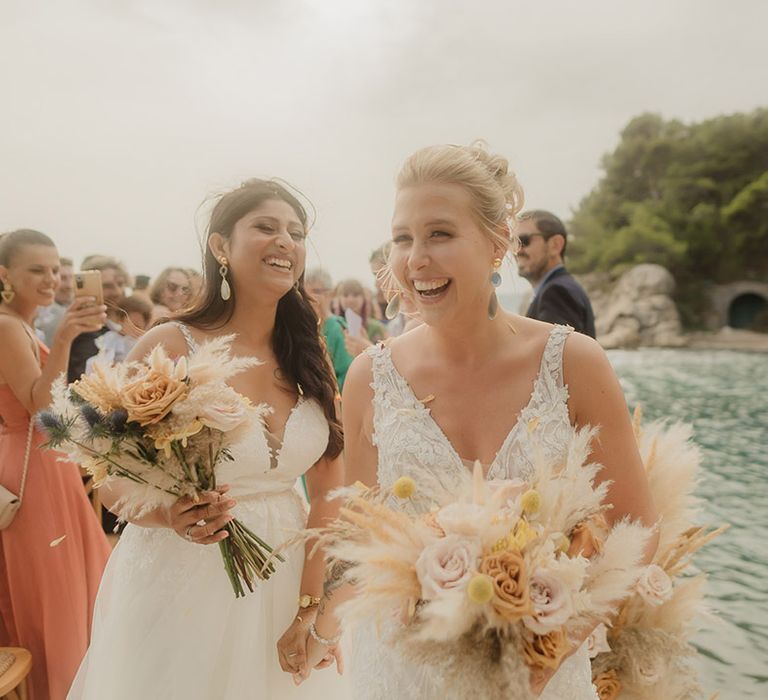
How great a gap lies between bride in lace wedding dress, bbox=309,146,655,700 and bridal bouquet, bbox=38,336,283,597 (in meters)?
0.41

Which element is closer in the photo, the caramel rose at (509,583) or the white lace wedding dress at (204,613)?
the caramel rose at (509,583)

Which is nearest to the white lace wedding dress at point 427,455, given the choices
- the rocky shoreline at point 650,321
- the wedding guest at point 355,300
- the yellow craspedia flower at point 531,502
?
the yellow craspedia flower at point 531,502

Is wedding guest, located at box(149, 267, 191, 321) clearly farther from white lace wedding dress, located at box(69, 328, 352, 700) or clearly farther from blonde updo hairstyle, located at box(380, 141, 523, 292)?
blonde updo hairstyle, located at box(380, 141, 523, 292)

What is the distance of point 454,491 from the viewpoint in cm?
120

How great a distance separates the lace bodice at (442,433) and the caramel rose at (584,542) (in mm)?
341

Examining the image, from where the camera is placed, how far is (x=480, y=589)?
40.1 inches

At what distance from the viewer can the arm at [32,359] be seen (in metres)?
2.91

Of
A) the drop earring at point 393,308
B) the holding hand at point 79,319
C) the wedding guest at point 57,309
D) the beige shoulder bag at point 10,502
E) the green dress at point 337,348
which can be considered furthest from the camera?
the wedding guest at point 57,309

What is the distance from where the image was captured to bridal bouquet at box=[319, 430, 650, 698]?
1.05 m

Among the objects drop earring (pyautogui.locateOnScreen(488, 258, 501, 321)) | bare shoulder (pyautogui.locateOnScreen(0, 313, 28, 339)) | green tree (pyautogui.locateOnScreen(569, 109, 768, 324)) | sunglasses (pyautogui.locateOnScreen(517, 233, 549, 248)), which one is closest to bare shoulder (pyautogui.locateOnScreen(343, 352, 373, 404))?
drop earring (pyautogui.locateOnScreen(488, 258, 501, 321))

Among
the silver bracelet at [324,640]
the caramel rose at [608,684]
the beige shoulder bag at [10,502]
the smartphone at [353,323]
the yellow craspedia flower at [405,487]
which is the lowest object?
the caramel rose at [608,684]

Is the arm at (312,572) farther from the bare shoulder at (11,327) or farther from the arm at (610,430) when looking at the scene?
the bare shoulder at (11,327)

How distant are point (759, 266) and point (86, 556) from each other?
49.1 m

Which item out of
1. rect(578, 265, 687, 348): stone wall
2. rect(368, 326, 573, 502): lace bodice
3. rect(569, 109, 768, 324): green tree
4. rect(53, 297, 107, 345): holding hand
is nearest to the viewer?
rect(368, 326, 573, 502): lace bodice
